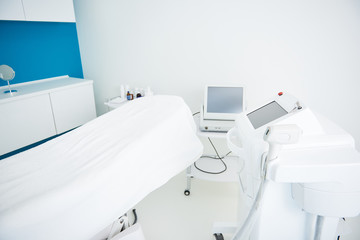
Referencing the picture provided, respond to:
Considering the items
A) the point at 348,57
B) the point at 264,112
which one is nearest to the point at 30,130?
the point at 264,112

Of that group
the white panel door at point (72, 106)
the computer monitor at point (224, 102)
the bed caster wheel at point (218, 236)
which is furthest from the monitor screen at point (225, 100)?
the white panel door at point (72, 106)

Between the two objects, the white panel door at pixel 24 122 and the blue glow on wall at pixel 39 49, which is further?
the blue glow on wall at pixel 39 49

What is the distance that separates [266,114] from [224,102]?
2.48ft

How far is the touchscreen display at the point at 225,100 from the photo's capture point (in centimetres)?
185

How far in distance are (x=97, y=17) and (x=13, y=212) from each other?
231 cm

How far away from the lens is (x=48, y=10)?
2314mm

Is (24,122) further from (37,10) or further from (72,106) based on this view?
(37,10)

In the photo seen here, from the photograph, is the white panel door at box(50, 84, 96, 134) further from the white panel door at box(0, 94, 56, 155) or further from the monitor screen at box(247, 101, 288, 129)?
the monitor screen at box(247, 101, 288, 129)

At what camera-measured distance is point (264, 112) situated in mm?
1159

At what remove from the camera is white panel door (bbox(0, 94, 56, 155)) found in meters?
2.03

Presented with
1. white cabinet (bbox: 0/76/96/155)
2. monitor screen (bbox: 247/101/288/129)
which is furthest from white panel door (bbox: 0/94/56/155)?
monitor screen (bbox: 247/101/288/129)

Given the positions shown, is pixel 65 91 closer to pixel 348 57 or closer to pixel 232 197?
pixel 232 197

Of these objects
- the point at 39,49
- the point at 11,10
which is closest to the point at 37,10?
the point at 11,10

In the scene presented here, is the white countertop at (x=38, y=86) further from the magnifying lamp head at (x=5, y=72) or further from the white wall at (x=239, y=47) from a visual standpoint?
the white wall at (x=239, y=47)
